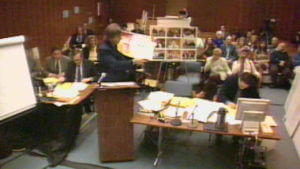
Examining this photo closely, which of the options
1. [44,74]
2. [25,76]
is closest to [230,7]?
[44,74]

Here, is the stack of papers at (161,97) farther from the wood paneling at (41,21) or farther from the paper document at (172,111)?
the wood paneling at (41,21)

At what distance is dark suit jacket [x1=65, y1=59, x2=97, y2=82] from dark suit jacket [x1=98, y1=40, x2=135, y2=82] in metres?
1.01

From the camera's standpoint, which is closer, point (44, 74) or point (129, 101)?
point (129, 101)

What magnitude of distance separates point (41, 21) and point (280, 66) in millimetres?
5697

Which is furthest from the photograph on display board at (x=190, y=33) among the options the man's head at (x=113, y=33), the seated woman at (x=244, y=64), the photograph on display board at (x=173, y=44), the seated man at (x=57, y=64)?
the seated man at (x=57, y=64)

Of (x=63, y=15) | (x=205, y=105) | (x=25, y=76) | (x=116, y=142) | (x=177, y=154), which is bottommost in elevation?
(x=177, y=154)

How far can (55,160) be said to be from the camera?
3.79 m

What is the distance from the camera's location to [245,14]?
1205 centimetres

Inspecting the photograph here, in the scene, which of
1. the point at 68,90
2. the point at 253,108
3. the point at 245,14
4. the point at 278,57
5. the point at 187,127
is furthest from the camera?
the point at 245,14

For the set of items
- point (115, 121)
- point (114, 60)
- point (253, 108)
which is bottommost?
point (115, 121)

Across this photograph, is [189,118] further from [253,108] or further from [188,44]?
[188,44]

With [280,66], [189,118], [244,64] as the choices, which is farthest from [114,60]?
[280,66]

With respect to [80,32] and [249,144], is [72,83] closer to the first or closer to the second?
[249,144]

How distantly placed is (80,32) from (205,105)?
17.5 feet
